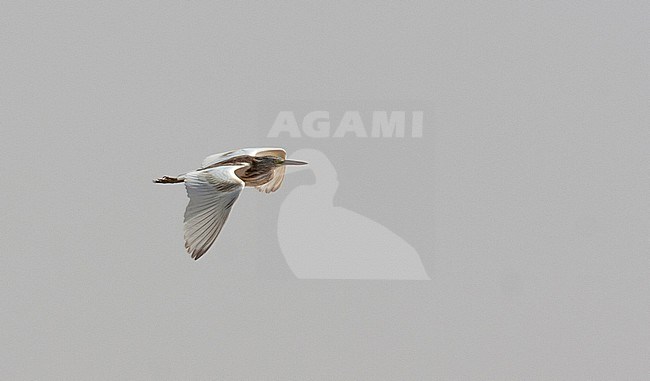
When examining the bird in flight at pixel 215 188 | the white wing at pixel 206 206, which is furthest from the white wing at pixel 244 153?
the white wing at pixel 206 206

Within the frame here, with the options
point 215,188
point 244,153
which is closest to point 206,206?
point 215,188

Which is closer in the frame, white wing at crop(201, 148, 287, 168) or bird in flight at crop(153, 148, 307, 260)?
bird in flight at crop(153, 148, 307, 260)

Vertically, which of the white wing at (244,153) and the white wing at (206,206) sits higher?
the white wing at (244,153)

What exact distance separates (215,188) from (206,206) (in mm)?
49

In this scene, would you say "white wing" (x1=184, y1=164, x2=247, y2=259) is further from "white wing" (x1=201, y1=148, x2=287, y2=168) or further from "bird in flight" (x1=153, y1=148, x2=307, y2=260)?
"white wing" (x1=201, y1=148, x2=287, y2=168)

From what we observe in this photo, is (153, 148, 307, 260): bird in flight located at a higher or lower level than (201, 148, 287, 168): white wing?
lower

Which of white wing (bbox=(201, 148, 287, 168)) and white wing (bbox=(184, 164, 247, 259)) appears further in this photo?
white wing (bbox=(201, 148, 287, 168))

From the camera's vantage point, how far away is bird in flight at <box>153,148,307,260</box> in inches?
42.8

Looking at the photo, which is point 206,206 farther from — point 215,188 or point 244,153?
point 244,153

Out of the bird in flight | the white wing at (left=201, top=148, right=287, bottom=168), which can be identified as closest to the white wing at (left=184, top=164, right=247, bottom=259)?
the bird in flight

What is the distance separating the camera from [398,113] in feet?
6.93

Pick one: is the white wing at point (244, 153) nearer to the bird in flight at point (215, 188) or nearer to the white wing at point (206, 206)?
the bird in flight at point (215, 188)

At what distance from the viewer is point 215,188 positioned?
A: 45.4 inches

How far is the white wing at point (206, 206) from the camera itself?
3.55 ft
